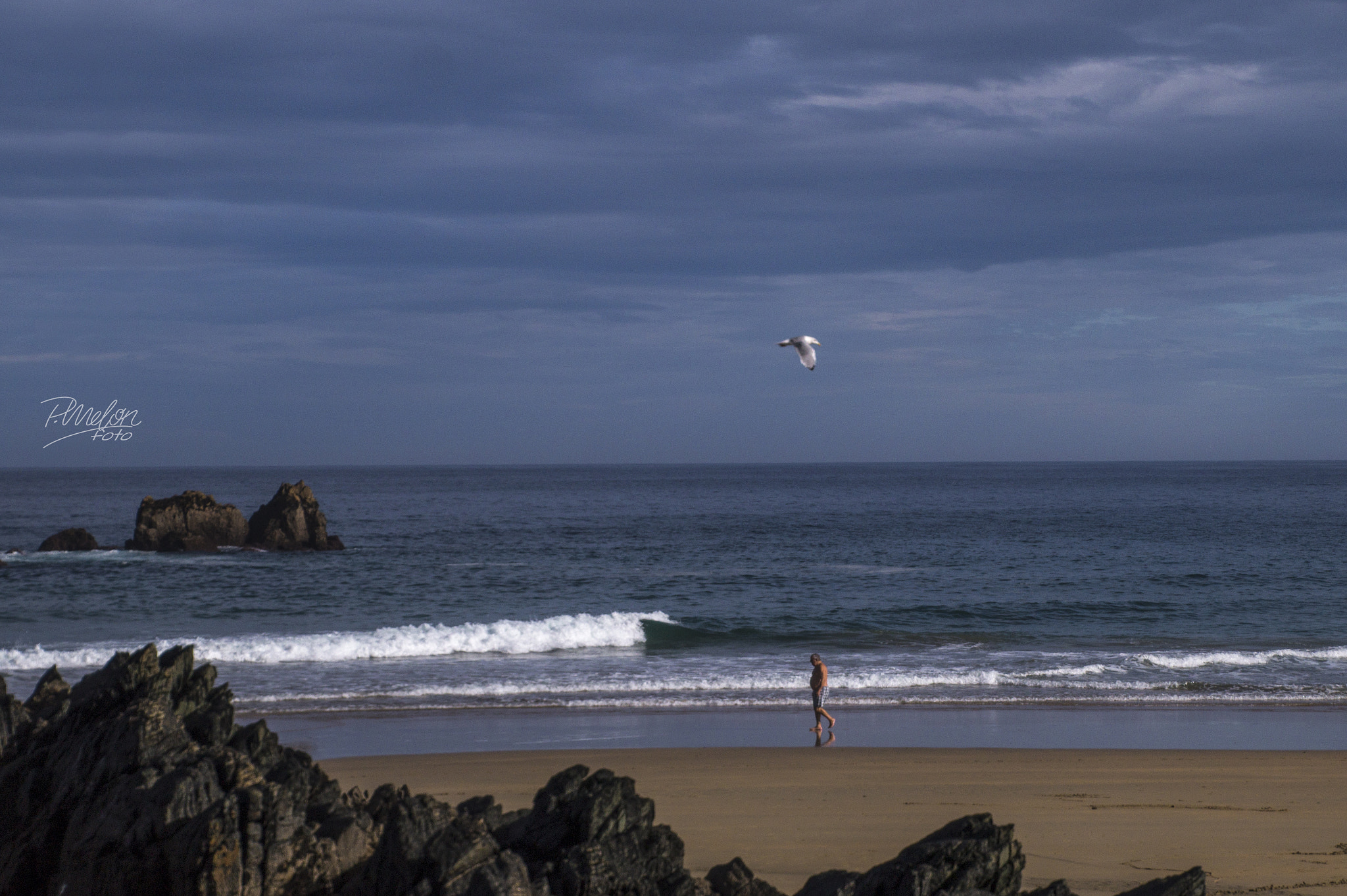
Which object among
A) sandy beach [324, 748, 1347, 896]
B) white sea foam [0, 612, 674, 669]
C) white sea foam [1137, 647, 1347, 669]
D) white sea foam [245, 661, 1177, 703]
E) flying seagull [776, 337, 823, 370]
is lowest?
white sea foam [0, 612, 674, 669]

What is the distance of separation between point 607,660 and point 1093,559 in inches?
1190

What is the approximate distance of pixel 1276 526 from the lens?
2542 inches

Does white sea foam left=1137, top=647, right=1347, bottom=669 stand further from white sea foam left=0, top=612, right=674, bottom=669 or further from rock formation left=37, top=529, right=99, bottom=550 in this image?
rock formation left=37, top=529, right=99, bottom=550

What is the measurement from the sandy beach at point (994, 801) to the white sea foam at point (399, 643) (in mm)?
10119

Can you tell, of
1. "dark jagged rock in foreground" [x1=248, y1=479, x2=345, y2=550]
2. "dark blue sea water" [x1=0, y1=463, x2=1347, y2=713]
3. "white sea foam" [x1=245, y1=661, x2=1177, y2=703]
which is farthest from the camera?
"dark jagged rock in foreground" [x1=248, y1=479, x2=345, y2=550]

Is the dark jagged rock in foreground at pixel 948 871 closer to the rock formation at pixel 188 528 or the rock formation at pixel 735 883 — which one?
the rock formation at pixel 735 883

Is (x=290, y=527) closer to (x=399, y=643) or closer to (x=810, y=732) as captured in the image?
(x=399, y=643)

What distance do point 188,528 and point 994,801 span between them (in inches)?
1761

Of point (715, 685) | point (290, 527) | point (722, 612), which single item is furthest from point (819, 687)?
point (290, 527)

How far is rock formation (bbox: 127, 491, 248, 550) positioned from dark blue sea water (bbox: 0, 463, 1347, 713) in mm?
1142

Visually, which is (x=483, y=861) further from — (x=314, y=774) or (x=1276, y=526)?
(x=1276, y=526)

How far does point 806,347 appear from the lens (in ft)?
49.9

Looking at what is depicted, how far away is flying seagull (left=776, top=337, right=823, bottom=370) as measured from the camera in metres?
15.0

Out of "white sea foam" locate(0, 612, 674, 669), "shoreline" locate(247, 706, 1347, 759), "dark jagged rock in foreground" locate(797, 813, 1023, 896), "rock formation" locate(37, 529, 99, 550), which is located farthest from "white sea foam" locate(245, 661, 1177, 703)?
"rock formation" locate(37, 529, 99, 550)
